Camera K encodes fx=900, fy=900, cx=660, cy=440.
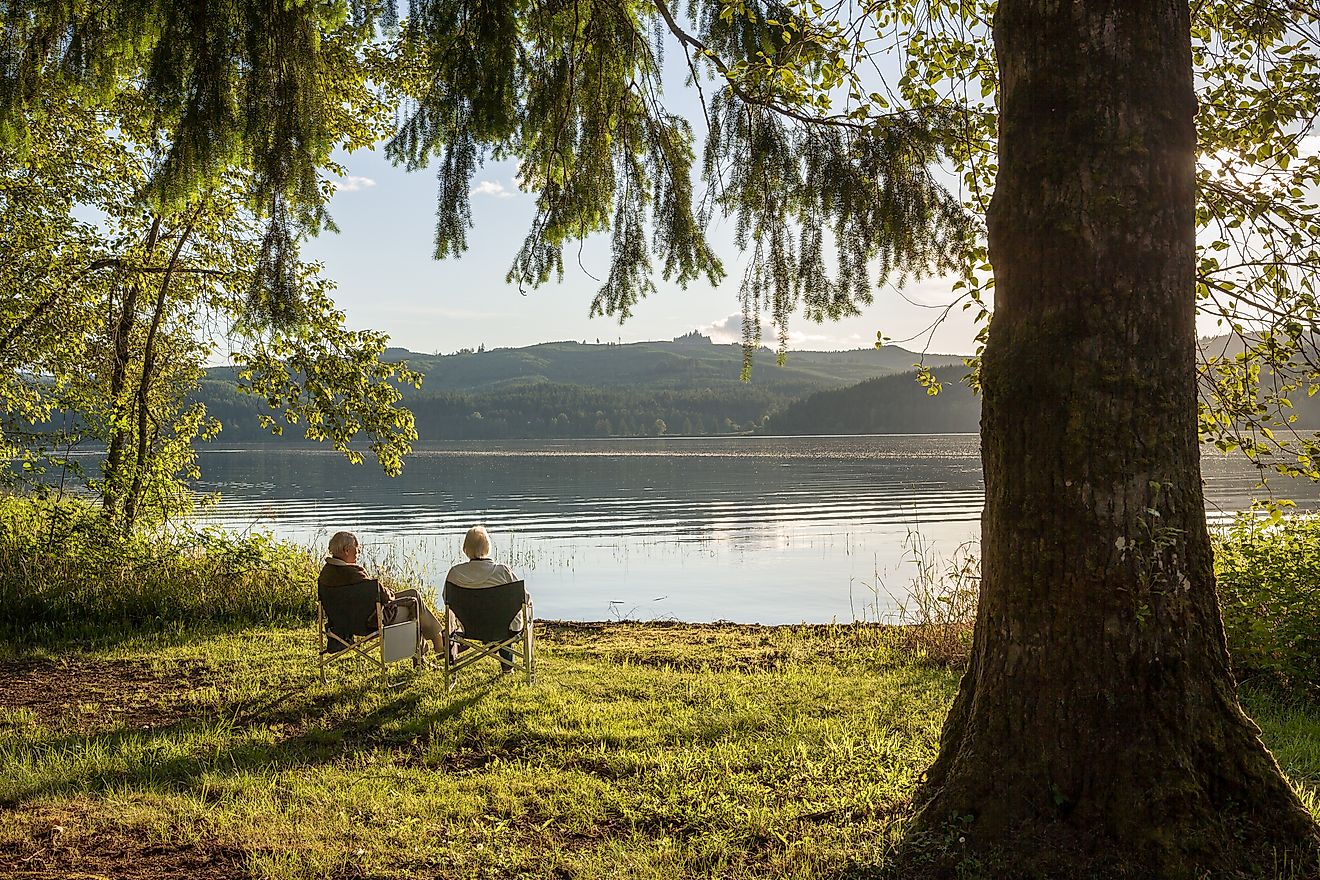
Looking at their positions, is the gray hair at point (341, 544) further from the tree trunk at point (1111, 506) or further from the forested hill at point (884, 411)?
the forested hill at point (884, 411)

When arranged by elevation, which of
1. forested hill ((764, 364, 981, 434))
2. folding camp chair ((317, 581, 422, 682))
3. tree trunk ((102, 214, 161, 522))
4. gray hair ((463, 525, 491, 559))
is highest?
forested hill ((764, 364, 981, 434))

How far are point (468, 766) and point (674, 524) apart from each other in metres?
22.9

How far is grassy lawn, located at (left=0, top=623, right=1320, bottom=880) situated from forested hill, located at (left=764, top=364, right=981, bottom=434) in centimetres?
11032

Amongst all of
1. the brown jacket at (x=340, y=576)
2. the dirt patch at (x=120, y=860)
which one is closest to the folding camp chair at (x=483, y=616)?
the brown jacket at (x=340, y=576)

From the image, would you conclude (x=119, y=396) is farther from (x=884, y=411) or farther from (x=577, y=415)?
(x=577, y=415)

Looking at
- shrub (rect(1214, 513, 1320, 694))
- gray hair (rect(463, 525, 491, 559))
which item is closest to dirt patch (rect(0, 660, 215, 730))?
gray hair (rect(463, 525, 491, 559))

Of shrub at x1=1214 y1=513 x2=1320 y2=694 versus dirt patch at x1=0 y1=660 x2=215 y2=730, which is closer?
dirt patch at x1=0 y1=660 x2=215 y2=730

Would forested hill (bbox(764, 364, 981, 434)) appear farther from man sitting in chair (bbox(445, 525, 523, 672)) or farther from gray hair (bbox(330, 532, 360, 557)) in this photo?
gray hair (bbox(330, 532, 360, 557))

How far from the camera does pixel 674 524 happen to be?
27.3m

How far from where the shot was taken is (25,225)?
9.43 metres

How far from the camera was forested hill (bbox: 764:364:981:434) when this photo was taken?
116 metres

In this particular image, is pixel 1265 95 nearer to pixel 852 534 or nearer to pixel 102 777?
pixel 102 777

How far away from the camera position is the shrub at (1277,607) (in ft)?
18.7

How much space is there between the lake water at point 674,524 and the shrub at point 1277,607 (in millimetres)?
1658
